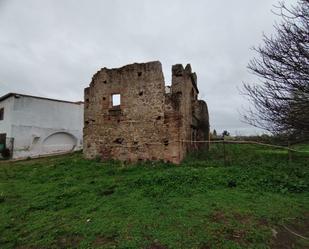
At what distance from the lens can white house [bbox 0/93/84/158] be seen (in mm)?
19094

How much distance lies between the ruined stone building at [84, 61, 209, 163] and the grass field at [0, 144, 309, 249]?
2.34m

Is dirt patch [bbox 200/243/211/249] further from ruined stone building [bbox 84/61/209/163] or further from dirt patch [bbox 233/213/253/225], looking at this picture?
ruined stone building [bbox 84/61/209/163]

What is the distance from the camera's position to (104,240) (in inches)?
174

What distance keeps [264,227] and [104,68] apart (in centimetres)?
1090

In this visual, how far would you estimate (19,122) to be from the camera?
63.1 ft

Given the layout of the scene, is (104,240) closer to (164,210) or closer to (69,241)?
(69,241)

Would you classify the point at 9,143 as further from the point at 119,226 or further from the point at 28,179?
the point at 119,226

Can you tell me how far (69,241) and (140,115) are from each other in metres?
7.83

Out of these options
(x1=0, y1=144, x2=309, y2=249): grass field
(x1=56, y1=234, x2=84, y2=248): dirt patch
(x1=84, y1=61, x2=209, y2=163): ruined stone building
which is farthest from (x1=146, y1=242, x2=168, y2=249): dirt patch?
(x1=84, y1=61, x2=209, y2=163): ruined stone building

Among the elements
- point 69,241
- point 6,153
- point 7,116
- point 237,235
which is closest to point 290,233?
point 237,235

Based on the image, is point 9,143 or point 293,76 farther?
point 9,143

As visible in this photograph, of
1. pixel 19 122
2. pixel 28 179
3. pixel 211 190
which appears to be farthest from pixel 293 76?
pixel 19 122

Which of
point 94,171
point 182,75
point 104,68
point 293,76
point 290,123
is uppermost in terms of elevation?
point 104,68

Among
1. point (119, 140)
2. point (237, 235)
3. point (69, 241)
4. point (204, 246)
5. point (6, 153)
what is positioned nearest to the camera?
point (204, 246)
